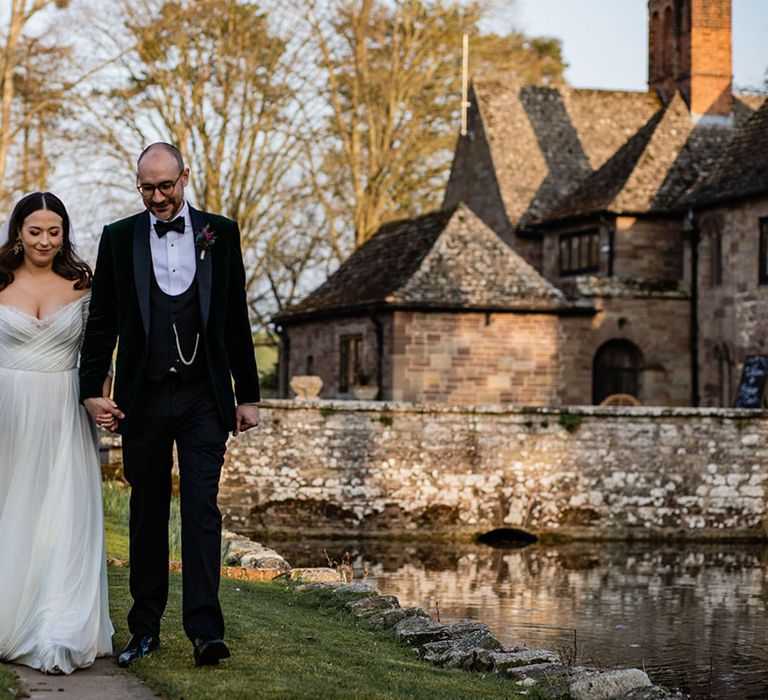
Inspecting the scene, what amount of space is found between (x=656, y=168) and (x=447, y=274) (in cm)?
763

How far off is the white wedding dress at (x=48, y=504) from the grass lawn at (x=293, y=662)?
391 millimetres

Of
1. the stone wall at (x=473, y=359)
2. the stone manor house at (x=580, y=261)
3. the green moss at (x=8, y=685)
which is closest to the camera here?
the green moss at (x=8, y=685)

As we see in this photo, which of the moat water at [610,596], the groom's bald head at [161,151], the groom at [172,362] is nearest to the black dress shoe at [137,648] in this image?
the groom at [172,362]

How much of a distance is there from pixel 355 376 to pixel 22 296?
2485 centimetres

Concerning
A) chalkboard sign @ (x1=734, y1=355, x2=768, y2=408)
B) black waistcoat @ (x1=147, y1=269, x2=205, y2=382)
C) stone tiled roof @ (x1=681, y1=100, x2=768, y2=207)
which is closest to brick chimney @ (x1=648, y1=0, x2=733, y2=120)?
stone tiled roof @ (x1=681, y1=100, x2=768, y2=207)

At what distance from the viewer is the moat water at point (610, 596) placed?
12914 millimetres

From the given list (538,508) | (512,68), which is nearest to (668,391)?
(538,508)

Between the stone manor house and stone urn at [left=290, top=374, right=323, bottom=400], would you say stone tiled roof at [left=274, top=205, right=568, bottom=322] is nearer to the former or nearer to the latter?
the stone manor house

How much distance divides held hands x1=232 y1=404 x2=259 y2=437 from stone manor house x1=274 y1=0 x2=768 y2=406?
22714 millimetres

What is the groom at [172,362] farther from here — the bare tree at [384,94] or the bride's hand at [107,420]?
the bare tree at [384,94]

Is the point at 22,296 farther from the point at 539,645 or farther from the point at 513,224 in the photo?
the point at 513,224

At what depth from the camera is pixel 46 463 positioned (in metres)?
7.34

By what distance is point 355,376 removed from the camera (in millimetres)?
32406

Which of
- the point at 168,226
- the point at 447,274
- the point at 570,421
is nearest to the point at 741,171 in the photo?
the point at 447,274
